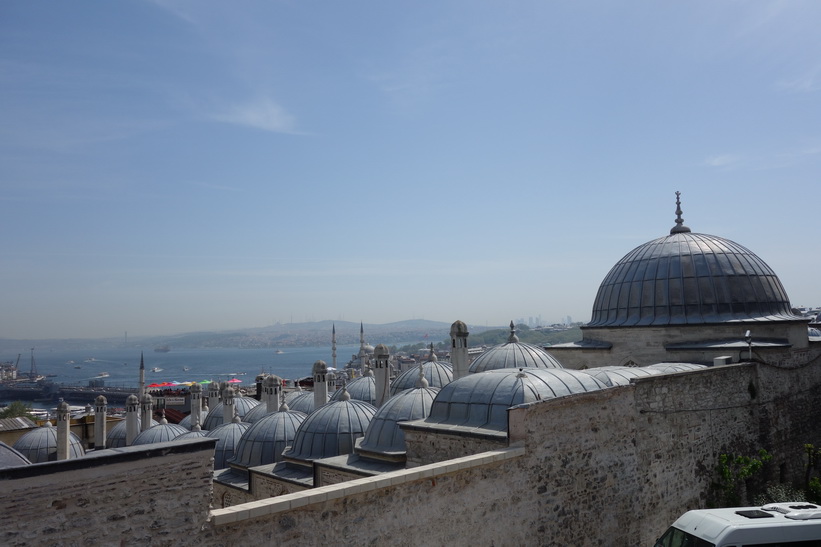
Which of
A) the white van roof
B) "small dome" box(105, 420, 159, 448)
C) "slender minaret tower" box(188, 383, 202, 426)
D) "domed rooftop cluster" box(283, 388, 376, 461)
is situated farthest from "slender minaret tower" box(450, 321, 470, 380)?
"small dome" box(105, 420, 159, 448)

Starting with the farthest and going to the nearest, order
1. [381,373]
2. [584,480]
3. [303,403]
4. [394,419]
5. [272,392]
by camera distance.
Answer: [303,403], [272,392], [381,373], [394,419], [584,480]

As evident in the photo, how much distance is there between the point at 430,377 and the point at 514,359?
3.47 metres

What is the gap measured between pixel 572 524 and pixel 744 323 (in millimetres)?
10311

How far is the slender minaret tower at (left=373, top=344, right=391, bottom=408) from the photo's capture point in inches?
677

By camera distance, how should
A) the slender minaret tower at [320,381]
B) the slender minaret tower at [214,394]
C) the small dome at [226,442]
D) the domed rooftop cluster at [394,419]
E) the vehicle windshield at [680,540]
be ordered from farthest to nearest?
1. the slender minaret tower at [214,394]
2. the slender minaret tower at [320,381]
3. the small dome at [226,442]
4. the domed rooftop cluster at [394,419]
5. the vehicle windshield at [680,540]

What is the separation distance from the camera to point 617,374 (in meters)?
13.5

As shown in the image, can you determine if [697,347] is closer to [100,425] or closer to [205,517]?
[205,517]

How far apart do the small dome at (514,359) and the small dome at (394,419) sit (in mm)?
3410

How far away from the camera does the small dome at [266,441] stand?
15242 millimetres

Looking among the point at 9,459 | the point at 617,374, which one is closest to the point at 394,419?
the point at 617,374

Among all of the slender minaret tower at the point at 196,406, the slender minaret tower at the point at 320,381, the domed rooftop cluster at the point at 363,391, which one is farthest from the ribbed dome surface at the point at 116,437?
the domed rooftop cluster at the point at 363,391

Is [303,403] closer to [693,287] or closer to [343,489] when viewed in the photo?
[693,287]

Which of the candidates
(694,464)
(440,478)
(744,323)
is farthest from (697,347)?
(440,478)

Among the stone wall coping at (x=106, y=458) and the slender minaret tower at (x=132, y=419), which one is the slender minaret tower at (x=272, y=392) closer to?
the slender minaret tower at (x=132, y=419)
